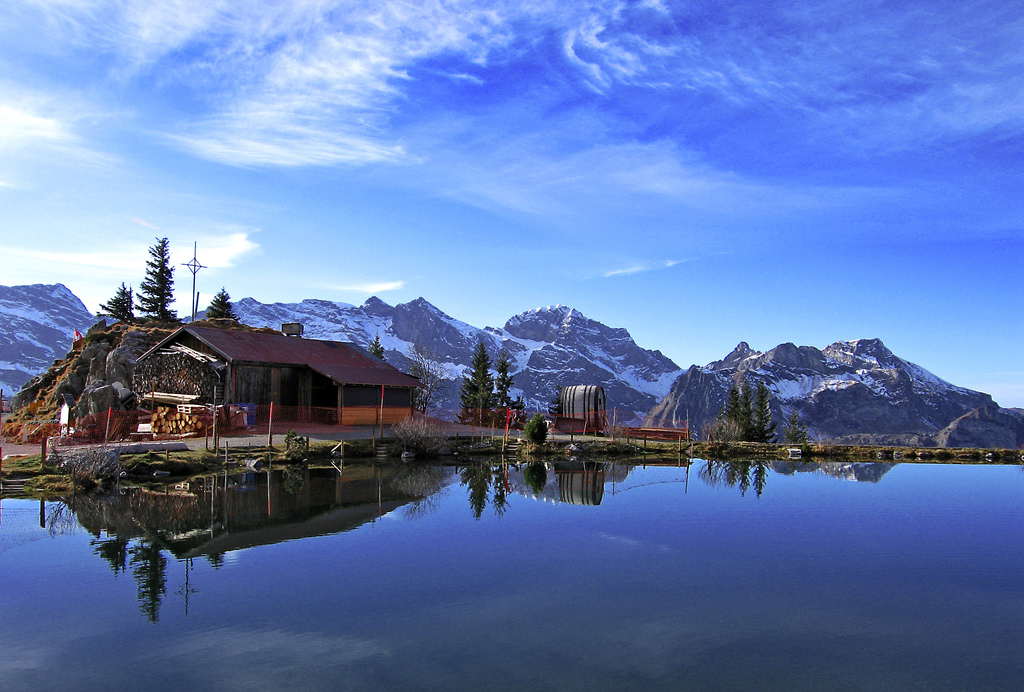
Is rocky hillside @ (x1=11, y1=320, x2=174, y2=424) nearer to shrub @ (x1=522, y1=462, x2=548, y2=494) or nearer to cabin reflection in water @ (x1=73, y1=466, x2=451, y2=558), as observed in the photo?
cabin reflection in water @ (x1=73, y1=466, x2=451, y2=558)

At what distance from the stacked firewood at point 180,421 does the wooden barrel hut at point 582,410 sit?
71.5 feet

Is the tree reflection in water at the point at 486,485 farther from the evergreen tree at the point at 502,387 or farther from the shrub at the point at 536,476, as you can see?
the evergreen tree at the point at 502,387

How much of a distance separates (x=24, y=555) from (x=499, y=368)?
179 feet

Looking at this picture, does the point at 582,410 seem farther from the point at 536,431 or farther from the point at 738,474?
the point at 738,474

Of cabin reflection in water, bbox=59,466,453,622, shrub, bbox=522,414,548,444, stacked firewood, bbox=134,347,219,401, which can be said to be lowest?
cabin reflection in water, bbox=59,466,453,622

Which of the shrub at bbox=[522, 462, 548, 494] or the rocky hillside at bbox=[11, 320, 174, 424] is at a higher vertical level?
the rocky hillside at bbox=[11, 320, 174, 424]

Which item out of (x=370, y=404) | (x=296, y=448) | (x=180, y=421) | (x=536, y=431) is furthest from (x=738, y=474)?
(x=180, y=421)

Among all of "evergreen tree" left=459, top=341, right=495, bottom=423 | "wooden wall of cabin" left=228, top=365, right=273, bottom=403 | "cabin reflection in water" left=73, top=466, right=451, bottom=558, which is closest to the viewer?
"cabin reflection in water" left=73, top=466, right=451, bottom=558

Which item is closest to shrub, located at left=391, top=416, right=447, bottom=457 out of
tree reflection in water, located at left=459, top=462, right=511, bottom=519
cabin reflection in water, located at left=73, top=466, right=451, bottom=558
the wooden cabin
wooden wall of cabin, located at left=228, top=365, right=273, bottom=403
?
tree reflection in water, located at left=459, top=462, right=511, bottom=519

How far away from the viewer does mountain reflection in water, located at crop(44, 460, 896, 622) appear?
17.2 m

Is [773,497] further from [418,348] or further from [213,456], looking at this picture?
[418,348]

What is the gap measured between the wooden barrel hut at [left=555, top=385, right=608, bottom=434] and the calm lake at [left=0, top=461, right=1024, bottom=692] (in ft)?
81.9

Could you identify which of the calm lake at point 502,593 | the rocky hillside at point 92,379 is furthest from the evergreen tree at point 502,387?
the calm lake at point 502,593

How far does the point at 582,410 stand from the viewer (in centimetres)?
5394
